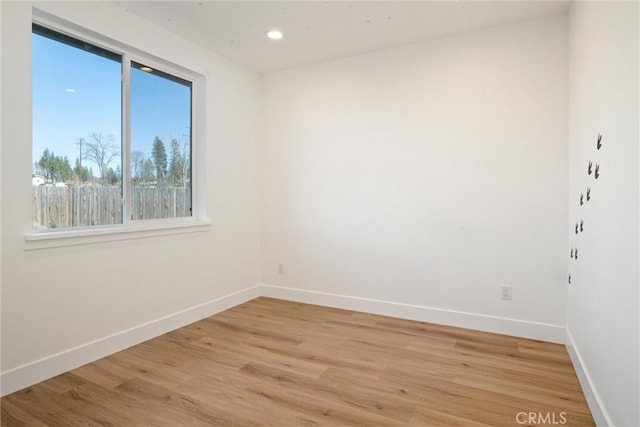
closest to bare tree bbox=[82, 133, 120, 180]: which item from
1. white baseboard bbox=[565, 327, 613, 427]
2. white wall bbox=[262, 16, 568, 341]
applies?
white wall bbox=[262, 16, 568, 341]

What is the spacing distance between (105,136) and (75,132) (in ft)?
0.70

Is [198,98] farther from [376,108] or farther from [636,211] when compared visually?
[636,211]

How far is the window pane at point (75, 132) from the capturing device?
2.32m

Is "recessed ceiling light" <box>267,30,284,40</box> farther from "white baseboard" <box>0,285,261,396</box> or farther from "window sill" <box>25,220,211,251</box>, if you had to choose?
"white baseboard" <box>0,285,261,396</box>

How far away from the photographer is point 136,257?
109 inches

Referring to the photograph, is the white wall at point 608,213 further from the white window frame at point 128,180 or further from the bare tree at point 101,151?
the bare tree at point 101,151

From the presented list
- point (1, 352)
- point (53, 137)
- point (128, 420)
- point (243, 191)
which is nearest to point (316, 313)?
point (243, 191)

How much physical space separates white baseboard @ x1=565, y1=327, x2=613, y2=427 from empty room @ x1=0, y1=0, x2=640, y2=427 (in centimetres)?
2

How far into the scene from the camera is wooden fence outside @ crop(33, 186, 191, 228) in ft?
7.63

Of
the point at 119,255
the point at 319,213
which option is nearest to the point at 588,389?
the point at 319,213

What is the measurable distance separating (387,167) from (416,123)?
0.47 m

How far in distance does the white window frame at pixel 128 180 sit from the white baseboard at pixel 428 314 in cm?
126

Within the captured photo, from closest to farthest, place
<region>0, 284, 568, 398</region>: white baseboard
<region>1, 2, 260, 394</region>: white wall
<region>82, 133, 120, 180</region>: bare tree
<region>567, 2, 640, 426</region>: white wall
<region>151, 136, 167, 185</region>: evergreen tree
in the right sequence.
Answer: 1. <region>567, 2, 640, 426</region>: white wall
2. <region>1, 2, 260, 394</region>: white wall
3. <region>0, 284, 568, 398</region>: white baseboard
4. <region>82, 133, 120, 180</region>: bare tree
5. <region>151, 136, 167, 185</region>: evergreen tree

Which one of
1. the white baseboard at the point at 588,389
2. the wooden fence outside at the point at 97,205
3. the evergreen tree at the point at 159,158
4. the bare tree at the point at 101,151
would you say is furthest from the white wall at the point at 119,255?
the white baseboard at the point at 588,389
